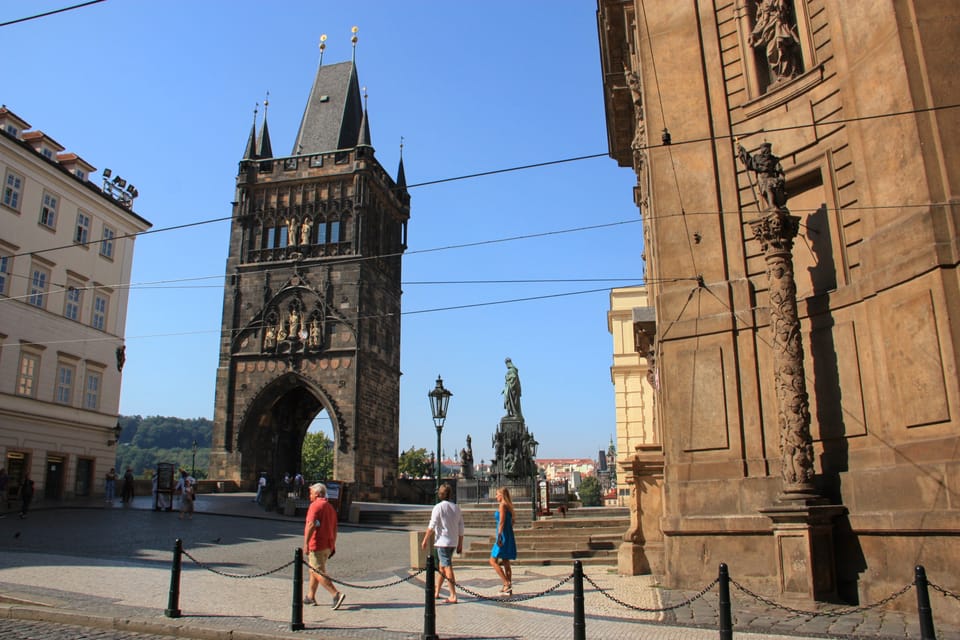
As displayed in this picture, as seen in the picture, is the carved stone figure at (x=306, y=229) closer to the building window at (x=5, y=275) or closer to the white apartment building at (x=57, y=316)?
the white apartment building at (x=57, y=316)

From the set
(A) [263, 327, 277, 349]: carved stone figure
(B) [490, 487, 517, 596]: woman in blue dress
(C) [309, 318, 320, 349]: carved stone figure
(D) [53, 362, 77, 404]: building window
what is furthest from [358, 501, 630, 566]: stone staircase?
(A) [263, 327, 277, 349]: carved stone figure

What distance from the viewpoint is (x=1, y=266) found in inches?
1160

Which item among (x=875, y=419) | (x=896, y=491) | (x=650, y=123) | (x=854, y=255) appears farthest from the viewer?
(x=650, y=123)

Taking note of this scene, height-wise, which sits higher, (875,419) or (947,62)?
(947,62)

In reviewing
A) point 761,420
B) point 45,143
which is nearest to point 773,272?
point 761,420

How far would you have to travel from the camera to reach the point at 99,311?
35.0 metres

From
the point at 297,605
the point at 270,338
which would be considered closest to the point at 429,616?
the point at 297,605

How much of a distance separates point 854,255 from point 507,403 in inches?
922

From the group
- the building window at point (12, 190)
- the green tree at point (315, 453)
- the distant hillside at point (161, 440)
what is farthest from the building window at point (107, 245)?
the distant hillside at point (161, 440)

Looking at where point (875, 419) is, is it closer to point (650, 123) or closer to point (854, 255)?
point (854, 255)

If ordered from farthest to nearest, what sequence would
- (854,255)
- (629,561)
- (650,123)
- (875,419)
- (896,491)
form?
(650,123) → (629,561) → (854,255) → (875,419) → (896,491)

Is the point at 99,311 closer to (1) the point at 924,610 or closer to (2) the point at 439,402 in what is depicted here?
(2) the point at 439,402

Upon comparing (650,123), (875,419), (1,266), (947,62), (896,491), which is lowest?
(896,491)

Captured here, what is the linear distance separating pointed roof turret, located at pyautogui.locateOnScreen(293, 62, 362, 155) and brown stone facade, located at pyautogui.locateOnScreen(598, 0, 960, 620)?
41148 millimetres
